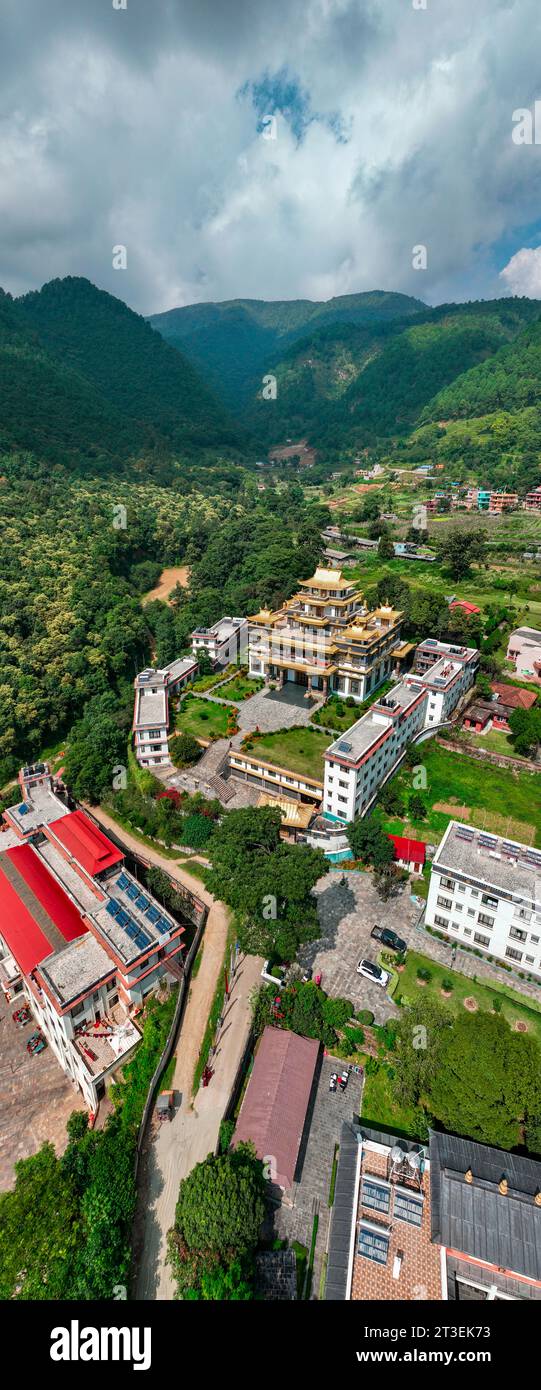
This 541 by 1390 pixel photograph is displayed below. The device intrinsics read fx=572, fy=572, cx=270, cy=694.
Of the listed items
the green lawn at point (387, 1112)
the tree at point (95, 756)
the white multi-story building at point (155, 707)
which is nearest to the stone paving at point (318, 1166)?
the green lawn at point (387, 1112)

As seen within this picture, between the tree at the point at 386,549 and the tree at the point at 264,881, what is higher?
the tree at the point at 386,549

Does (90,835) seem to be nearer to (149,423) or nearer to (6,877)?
(6,877)

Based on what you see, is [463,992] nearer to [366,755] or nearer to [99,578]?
[366,755]

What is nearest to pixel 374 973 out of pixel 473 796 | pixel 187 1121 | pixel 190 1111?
pixel 190 1111

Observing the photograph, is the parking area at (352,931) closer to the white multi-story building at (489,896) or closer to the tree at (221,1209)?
the white multi-story building at (489,896)

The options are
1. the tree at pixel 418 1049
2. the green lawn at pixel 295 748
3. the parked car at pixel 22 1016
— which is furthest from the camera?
the green lawn at pixel 295 748
